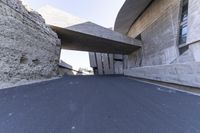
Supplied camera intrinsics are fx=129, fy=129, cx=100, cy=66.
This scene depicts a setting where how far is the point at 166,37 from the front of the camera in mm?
10148

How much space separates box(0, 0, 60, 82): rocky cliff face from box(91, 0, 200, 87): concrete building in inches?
242

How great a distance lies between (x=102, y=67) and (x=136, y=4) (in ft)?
60.6

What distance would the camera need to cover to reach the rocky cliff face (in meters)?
4.63

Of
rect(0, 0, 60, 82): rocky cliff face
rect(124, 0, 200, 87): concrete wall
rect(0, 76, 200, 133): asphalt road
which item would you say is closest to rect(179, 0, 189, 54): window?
rect(124, 0, 200, 87): concrete wall

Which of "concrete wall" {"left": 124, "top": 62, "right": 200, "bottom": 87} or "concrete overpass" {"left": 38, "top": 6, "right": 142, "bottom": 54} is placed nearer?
"concrete wall" {"left": 124, "top": 62, "right": 200, "bottom": 87}

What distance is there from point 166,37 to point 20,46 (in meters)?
9.89

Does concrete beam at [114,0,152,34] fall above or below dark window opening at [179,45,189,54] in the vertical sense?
above

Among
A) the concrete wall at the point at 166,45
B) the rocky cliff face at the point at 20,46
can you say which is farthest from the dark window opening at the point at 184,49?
the rocky cliff face at the point at 20,46

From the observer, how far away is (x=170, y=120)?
2051 mm

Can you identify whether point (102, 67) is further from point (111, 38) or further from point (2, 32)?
point (2, 32)

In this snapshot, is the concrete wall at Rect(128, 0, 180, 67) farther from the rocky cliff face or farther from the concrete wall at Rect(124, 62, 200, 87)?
the rocky cliff face

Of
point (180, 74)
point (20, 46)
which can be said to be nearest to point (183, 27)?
point (180, 74)

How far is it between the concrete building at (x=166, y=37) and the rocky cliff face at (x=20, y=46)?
6157mm

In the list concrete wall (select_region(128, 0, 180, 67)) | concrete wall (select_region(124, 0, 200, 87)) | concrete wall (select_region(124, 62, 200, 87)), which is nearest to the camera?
concrete wall (select_region(124, 62, 200, 87))
